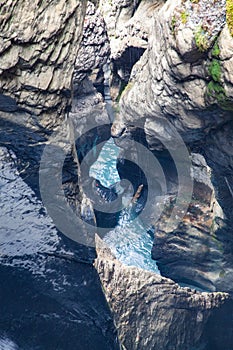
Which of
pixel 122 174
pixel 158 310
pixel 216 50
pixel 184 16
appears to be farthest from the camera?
pixel 122 174

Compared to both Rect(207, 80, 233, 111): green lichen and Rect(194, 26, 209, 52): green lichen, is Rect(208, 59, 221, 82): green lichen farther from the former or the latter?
Rect(194, 26, 209, 52): green lichen

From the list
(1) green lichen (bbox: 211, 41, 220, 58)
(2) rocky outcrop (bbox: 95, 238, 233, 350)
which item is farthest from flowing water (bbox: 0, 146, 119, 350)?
(1) green lichen (bbox: 211, 41, 220, 58)

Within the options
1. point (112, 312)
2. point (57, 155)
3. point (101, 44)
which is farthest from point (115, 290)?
point (101, 44)

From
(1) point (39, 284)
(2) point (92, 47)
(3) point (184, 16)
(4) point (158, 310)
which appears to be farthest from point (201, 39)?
(2) point (92, 47)

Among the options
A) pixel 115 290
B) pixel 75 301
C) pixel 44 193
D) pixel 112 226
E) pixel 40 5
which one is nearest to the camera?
pixel 40 5

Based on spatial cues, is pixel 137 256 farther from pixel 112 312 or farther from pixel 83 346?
pixel 83 346

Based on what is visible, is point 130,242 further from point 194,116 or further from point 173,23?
point 173,23
